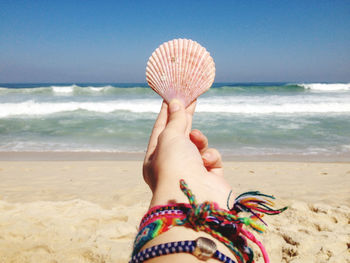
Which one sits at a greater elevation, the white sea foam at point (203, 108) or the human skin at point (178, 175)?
the human skin at point (178, 175)

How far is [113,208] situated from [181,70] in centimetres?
165

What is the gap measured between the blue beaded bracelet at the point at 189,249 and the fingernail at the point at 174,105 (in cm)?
122

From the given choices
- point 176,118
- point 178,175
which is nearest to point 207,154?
point 176,118

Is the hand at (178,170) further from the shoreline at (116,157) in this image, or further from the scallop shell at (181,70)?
the shoreline at (116,157)

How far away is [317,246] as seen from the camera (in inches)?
86.0

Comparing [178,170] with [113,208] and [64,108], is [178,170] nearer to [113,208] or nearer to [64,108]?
[113,208]

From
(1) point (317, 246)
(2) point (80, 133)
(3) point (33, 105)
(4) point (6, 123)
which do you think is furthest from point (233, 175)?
(3) point (33, 105)

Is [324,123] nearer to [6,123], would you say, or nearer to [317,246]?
[317,246]

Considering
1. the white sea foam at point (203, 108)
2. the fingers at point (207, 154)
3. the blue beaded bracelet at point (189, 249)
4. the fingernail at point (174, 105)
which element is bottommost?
the white sea foam at point (203, 108)

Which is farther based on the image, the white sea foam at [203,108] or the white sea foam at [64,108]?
the white sea foam at [203,108]

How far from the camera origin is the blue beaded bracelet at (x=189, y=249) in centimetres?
81

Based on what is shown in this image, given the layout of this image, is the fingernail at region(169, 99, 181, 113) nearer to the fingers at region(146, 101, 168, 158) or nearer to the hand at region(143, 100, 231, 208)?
the fingers at region(146, 101, 168, 158)

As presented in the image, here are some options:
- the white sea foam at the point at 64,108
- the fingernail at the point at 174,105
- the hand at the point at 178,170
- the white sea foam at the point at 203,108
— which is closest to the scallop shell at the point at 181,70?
the fingernail at the point at 174,105

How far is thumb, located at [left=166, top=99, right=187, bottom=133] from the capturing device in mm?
1666
